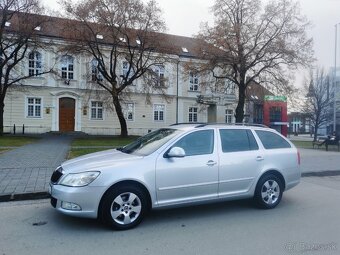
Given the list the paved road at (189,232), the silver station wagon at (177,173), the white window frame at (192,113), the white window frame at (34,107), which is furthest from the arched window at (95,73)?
the silver station wagon at (177,173)

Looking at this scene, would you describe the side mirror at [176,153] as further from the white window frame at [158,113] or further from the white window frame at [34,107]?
the white window frame at [158,113]

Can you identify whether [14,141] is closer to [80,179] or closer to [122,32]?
[122,32]

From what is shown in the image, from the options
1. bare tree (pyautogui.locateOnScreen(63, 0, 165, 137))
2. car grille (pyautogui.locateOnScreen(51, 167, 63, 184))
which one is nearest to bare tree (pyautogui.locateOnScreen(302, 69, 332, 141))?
bare tree (pyautogui.locateOnScreen(63, 0, 165, 137))

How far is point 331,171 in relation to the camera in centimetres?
1066

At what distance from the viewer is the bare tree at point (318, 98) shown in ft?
127

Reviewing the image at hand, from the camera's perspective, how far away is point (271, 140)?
6484 mm

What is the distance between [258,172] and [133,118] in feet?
104

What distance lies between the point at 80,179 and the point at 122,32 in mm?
24052

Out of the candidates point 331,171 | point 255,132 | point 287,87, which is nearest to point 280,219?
point 255,132

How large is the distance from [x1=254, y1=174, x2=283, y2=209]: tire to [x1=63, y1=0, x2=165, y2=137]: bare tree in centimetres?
2308

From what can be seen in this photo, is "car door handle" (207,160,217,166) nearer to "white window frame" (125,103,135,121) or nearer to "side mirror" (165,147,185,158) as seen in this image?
"side mirror" (165,147,185,158)

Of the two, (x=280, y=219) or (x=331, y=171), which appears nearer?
(x=280, y=219)

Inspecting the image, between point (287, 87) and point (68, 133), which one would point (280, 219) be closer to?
point (287, 87)

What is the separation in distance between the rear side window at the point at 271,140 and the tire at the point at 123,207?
112 inches
